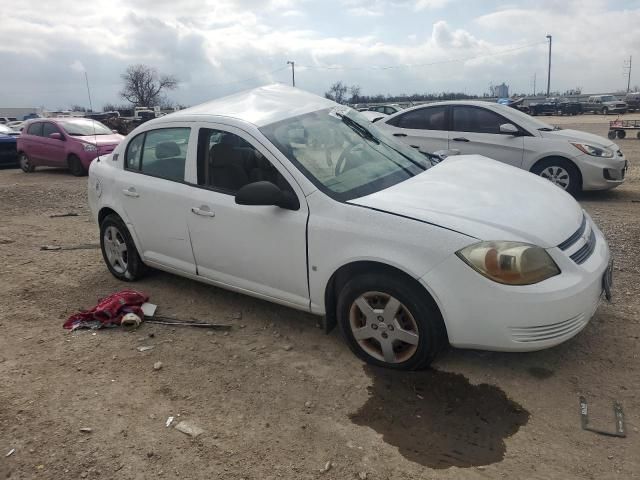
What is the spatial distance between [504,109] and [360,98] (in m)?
68.3

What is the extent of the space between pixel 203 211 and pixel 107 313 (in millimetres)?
1209

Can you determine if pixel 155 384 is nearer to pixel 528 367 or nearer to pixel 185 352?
pixel 185 352

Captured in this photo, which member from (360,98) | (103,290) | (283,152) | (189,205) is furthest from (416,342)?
(360,98)

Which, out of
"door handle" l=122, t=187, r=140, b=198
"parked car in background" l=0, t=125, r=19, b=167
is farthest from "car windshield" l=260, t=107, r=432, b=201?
"parked car in background" l=0, t=125, r=19, b=167

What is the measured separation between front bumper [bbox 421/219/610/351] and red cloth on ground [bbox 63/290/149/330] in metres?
2.60

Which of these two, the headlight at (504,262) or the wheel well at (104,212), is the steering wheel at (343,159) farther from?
the wheel well at (104,212)

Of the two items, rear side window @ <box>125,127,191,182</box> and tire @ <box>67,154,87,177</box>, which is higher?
rear side window @ <box>125,127,191,182</box>

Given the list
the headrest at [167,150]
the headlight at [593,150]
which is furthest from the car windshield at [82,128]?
the headlight at [593,150]

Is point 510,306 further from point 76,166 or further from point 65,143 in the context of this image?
point 65,143

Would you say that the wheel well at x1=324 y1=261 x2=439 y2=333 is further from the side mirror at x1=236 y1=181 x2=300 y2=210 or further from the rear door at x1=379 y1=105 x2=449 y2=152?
the rear door at x1=379 y1=105 x2=449 y2=152

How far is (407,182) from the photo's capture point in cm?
367

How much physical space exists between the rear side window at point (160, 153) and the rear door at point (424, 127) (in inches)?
202

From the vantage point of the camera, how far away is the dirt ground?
2557 mm

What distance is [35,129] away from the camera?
13.8 metres
